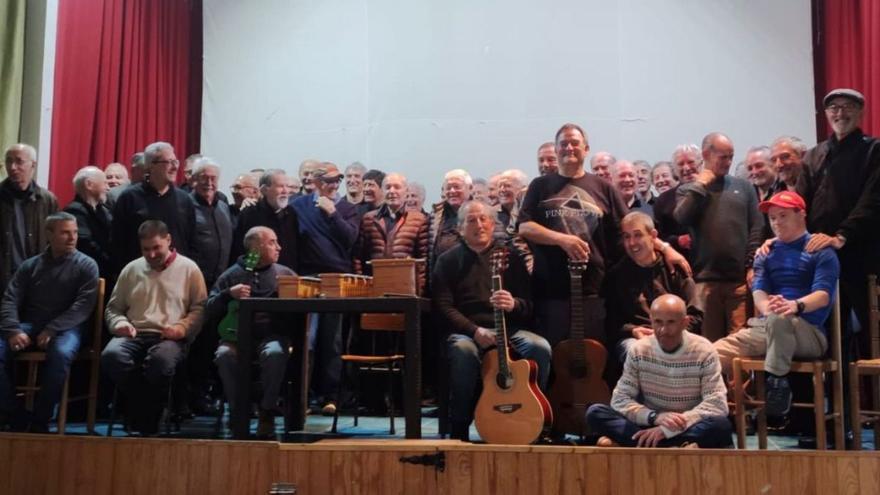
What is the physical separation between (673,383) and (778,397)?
A: 79cm

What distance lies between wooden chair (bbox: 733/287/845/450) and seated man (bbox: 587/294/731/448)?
334mm

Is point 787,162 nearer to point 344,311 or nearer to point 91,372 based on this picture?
point 344,311

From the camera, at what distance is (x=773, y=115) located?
271 inches

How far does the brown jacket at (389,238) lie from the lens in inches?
205

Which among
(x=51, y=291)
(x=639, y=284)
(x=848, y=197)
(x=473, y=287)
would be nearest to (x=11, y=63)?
(x=51, y=291)

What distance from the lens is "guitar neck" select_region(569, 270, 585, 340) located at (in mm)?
4195

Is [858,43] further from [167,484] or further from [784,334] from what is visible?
[167,484]

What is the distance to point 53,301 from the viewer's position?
15.2 feet

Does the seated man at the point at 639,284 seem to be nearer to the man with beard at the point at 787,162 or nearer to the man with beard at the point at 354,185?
the man with beard at the point at 787,162

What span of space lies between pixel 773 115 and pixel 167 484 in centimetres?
542

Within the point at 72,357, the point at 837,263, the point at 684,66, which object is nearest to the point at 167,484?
the point at 72,357

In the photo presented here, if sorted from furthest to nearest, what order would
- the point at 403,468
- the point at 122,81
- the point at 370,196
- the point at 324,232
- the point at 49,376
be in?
the point at 122,81 → the point at 370,196 → the point at 324,232 → the point at 49,376 → the point at 403,468

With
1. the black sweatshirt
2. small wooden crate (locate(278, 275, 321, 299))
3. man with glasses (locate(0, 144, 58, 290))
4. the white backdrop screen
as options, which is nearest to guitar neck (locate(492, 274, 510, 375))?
the black sweatshirt

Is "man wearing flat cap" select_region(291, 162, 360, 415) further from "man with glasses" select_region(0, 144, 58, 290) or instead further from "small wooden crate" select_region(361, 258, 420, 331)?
"man with glasses" select_region(0, 144, 58, 290)
